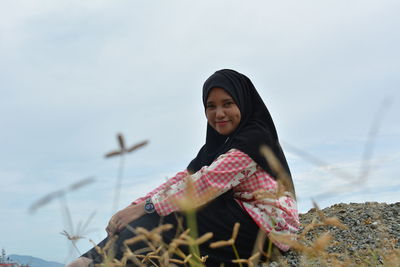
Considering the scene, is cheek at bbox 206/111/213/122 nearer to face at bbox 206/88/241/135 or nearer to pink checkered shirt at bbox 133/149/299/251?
face at bbox 206/88/241/135

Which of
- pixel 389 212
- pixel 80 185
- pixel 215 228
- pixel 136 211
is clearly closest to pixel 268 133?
pixel 215 228

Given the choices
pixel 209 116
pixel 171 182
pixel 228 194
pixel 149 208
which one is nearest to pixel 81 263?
pixel 149 208

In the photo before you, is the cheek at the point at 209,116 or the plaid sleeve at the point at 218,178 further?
the cheek at the point at 209,116

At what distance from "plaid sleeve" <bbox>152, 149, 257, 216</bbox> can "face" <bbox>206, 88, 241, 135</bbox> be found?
0.34 meters

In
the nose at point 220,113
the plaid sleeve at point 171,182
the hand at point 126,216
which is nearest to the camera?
the hand at point 126,216

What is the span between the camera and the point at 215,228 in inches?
140

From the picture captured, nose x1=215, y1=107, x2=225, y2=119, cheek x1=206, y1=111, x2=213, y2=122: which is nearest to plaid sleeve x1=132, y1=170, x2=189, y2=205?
cheek x1=206, y1=111, x2=213, y2=122

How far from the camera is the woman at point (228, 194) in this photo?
3.40m

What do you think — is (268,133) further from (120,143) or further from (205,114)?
(120,143)

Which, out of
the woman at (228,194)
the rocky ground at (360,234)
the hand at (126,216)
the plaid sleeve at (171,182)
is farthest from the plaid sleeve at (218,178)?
the rocky ground at (360,234)

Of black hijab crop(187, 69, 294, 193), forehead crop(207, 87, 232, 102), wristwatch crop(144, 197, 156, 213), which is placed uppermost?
forehead crop(207, 87, 232, 102)

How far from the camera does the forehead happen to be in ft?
12.3

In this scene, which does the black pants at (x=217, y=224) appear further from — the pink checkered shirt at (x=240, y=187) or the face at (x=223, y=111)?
the face at (x=223, y=111)

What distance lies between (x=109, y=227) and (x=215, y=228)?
2.48 ft
